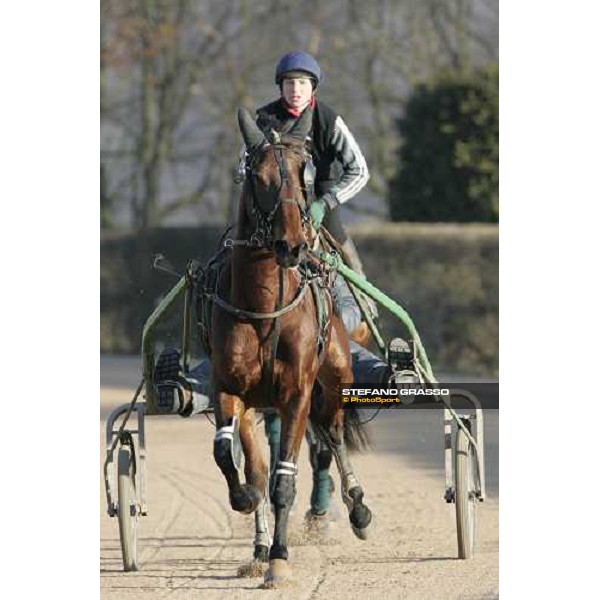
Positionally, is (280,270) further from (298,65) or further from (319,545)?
(319,545)

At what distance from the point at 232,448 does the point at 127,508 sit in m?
0.70

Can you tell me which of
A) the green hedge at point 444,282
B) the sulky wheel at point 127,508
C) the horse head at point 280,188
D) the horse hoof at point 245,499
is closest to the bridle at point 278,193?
the horse head at point 280,188

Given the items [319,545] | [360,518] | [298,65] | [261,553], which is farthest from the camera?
[319,545]

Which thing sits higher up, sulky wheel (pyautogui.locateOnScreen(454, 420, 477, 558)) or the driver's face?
the driver's face

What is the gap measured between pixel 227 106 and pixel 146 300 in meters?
5.05

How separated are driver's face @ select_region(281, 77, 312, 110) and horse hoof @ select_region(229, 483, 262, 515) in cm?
166

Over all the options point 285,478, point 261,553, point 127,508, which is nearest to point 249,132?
point 285,478

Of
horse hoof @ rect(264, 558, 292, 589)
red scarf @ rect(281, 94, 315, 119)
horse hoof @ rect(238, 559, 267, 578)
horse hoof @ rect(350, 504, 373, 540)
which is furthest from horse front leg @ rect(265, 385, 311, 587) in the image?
red scarf @ rect(281, 94, 315, 119)

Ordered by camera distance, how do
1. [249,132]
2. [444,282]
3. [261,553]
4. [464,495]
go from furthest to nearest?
1. [444,282]
2. [464,495]
3. [261,553]
4. [249,132]

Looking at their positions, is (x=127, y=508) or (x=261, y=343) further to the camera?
(x=127, y=508)

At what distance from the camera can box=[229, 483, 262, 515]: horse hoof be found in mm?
6727

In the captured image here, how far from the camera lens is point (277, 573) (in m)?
6.62

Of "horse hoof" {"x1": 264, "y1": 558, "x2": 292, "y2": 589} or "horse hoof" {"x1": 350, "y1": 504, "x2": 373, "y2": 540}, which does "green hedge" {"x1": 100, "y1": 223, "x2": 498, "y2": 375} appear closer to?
"horse hoof" {"x1": 350, "y1": 504, "x2": 373, "y2": 540}
